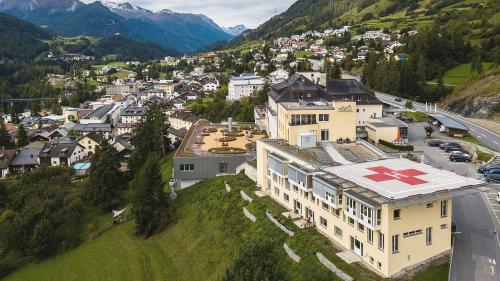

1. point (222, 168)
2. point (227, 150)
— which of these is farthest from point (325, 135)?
point (227, 150)

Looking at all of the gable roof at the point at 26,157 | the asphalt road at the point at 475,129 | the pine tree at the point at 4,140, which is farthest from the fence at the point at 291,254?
the pine tree at the point at 4,140

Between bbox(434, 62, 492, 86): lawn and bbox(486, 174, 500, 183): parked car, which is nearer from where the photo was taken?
bbox(486, 174, 500, 183): parked car

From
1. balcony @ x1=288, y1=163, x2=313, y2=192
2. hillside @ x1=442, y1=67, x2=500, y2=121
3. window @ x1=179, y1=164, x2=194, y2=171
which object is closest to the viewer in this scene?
balcony @ x1=288, y1=163, x2=313, y2=192

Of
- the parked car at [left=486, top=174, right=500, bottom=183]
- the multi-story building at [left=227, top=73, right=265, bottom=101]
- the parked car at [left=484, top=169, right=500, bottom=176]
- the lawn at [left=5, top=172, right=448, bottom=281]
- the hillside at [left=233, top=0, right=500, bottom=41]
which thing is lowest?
the lawn at [left=5, top=172, right=448, bottom=281]

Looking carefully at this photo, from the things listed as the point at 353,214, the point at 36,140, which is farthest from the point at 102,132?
the point at 353,214

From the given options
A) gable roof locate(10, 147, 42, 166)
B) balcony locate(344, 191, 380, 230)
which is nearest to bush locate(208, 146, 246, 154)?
balcony locate(344, 191, 380, 230)

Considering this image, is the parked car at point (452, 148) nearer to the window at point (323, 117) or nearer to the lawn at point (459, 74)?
the window at point (323, 117)

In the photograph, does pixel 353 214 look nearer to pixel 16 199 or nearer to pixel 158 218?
pixel 158 218

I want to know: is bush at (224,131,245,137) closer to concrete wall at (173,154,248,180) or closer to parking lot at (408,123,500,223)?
concrete wall at (173,154,248,180)

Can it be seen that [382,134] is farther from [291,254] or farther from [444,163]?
[291,254]
